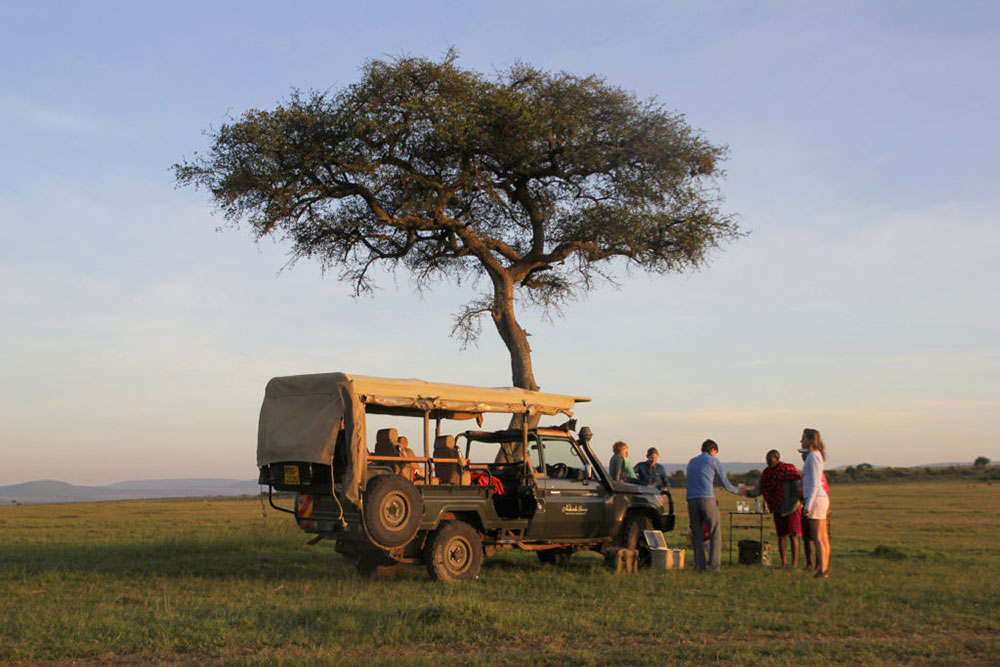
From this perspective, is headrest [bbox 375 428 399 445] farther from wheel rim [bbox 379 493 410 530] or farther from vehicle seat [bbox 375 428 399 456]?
wheel rim [bbox 379 493 410 530]

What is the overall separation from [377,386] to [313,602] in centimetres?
305

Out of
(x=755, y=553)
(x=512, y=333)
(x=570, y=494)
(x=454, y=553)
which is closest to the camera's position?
(x=454, y=553)

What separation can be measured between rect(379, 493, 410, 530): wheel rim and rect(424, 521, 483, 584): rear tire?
0.80 metres

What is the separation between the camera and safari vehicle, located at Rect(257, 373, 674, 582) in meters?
12.2

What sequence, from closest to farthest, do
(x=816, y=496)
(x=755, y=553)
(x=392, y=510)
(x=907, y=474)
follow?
(x=392, y=510) → (x=816, y=496) → (x=755, y=553) → (x=907, y=474)

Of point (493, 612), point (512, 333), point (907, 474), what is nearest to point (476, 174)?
Result: point (512, 333)

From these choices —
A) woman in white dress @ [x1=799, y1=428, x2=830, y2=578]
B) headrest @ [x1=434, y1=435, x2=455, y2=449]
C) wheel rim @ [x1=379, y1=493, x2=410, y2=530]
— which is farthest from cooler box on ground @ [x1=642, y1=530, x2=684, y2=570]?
wheel rim @ [x1=379, y1=493, x2=410, y2=530]

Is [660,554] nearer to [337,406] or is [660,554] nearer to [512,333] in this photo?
[337,406]

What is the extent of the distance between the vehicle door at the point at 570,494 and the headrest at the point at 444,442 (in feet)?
4.31

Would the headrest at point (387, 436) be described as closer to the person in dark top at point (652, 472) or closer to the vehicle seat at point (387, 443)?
the vehicle seat at point (387, 443)

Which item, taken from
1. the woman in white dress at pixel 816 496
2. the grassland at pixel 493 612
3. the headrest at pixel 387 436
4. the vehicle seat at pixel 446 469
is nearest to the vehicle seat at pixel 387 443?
the headrest at pixel 387 436

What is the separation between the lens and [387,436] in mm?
13617

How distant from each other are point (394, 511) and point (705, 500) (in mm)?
4813

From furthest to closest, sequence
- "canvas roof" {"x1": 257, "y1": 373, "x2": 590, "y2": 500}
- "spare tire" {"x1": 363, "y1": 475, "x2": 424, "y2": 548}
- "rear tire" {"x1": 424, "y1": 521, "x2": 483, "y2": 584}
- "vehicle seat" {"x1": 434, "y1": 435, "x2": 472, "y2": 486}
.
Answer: "vehicle seat" {"x1": 434, "y1": 435, "x2": 472, "y2": 486} → "rear tire" {"x1": 424, "y1": 521, "x2": 483, "y2": 584} → "canvas roof" {"x1": 257, "y1": 373, "x2": 590, "y2": 500} → "spare tire" {"x1": 363, "y1": 475, "x2": 424, "y2": 548}
